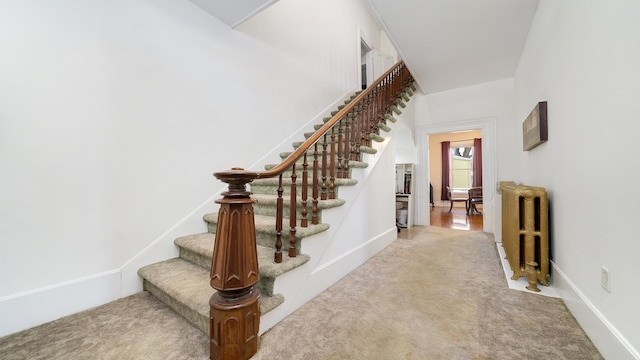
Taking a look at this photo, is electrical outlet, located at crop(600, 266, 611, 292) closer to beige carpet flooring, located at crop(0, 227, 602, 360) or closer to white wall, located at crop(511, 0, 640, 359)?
white wall, located at crop(511, 0, 640, 359)

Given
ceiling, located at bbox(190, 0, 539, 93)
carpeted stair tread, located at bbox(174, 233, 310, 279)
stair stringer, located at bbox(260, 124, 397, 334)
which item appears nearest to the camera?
carpeted stair tread, located at bbox(174, 233, 310, 279)

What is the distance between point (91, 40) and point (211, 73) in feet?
2.84

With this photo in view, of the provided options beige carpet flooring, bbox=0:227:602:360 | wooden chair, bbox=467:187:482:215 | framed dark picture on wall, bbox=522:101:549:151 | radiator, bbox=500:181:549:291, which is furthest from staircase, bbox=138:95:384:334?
wooden chair, bbox=467:187:482:215

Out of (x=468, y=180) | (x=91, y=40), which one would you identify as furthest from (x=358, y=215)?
(x=468, y=180)

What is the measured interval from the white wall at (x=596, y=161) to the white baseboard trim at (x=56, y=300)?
283 centimetres

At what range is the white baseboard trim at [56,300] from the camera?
4.38 feet

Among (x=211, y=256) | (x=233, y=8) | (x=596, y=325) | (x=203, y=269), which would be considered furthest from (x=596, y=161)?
(x=233, y=8)

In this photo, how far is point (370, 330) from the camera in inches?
55.6

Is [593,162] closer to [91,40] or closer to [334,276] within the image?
[334,276]

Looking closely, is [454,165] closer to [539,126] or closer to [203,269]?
[539,126]

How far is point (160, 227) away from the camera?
1962 mm

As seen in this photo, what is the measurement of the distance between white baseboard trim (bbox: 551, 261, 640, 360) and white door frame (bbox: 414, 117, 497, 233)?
2.33 metres

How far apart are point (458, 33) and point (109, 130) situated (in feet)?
11.5

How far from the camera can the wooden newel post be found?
113 cm
